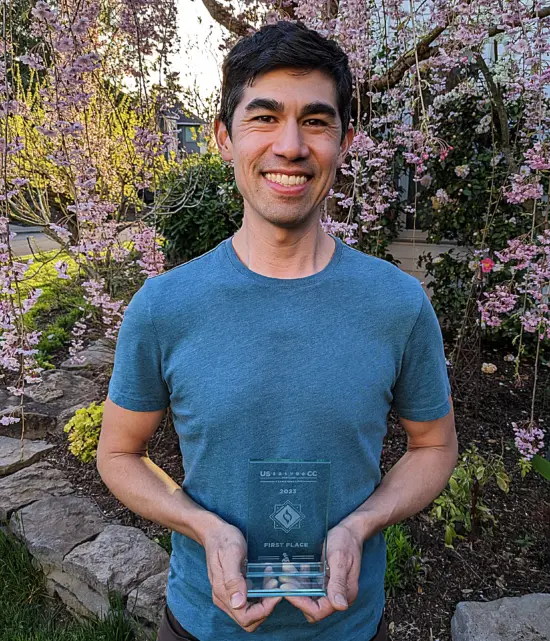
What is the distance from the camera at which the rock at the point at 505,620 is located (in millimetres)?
1923

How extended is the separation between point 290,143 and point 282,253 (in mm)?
210

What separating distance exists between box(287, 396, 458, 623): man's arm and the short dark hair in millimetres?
710

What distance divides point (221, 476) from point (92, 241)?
2.14 m

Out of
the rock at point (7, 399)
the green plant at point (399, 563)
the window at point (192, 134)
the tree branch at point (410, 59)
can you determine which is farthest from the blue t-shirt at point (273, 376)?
the window at point (192, 134)

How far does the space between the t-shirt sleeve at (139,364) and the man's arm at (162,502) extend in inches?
1.3

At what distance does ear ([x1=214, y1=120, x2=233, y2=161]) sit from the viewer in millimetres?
1267

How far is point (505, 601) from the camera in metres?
2.07

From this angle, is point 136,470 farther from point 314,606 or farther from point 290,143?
point 290,143

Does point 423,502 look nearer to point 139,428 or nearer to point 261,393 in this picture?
point 261,393

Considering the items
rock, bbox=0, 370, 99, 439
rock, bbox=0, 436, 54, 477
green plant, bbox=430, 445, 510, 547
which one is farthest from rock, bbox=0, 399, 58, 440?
green plant, bbox=430, 445, 510, 547

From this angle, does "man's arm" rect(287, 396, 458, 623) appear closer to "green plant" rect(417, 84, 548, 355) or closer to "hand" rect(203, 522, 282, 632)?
"hand" rect(203, 522, 282, 632)

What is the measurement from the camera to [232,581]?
96cm

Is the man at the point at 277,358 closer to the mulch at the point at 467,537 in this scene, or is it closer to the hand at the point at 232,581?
the hand at the point at 232,581

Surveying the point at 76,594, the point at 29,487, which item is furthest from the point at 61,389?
the point at 76,594
